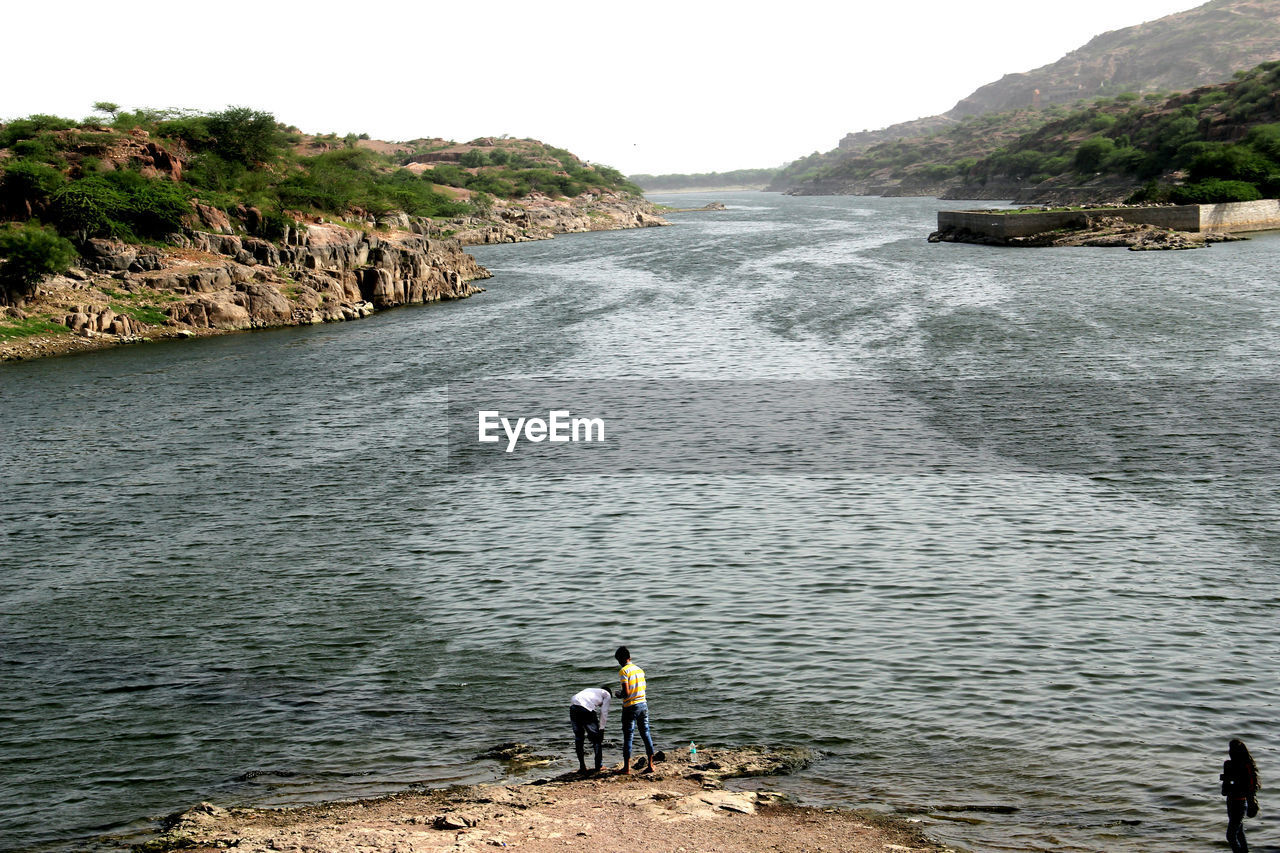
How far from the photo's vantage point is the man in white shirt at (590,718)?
19469 mm

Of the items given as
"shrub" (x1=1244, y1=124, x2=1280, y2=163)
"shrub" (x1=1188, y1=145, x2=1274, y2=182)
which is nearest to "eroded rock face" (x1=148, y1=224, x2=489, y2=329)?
"shrub" (x1=1188, y1=145, x2=1274, y2=182)

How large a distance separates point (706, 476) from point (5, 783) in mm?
25698

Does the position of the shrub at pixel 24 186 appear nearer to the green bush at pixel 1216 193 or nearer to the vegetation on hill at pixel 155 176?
the vegetation on hill at pixel 155 176

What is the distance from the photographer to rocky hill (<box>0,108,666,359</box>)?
74.7 m

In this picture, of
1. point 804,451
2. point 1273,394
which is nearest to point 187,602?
point 804,451

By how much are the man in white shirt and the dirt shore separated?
409 mm

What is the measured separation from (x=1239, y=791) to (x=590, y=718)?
10.5 metres

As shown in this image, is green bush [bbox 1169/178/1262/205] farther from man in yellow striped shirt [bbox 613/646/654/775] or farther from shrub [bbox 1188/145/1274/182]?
man in yellow striped shirt [bbox 613/646/654/775]

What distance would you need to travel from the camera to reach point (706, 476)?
1606 inches

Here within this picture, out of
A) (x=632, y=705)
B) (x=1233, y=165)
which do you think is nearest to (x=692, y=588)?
(x=632, y=705)

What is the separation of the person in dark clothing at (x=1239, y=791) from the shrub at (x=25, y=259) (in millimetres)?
76632

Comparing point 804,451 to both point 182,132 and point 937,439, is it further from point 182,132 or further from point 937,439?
point 182,132

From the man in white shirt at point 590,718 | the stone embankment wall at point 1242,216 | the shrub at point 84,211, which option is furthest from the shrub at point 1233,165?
the man in white shirt at point 590,718

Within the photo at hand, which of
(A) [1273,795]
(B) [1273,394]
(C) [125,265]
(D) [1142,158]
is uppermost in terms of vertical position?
(D) [1142,158]
